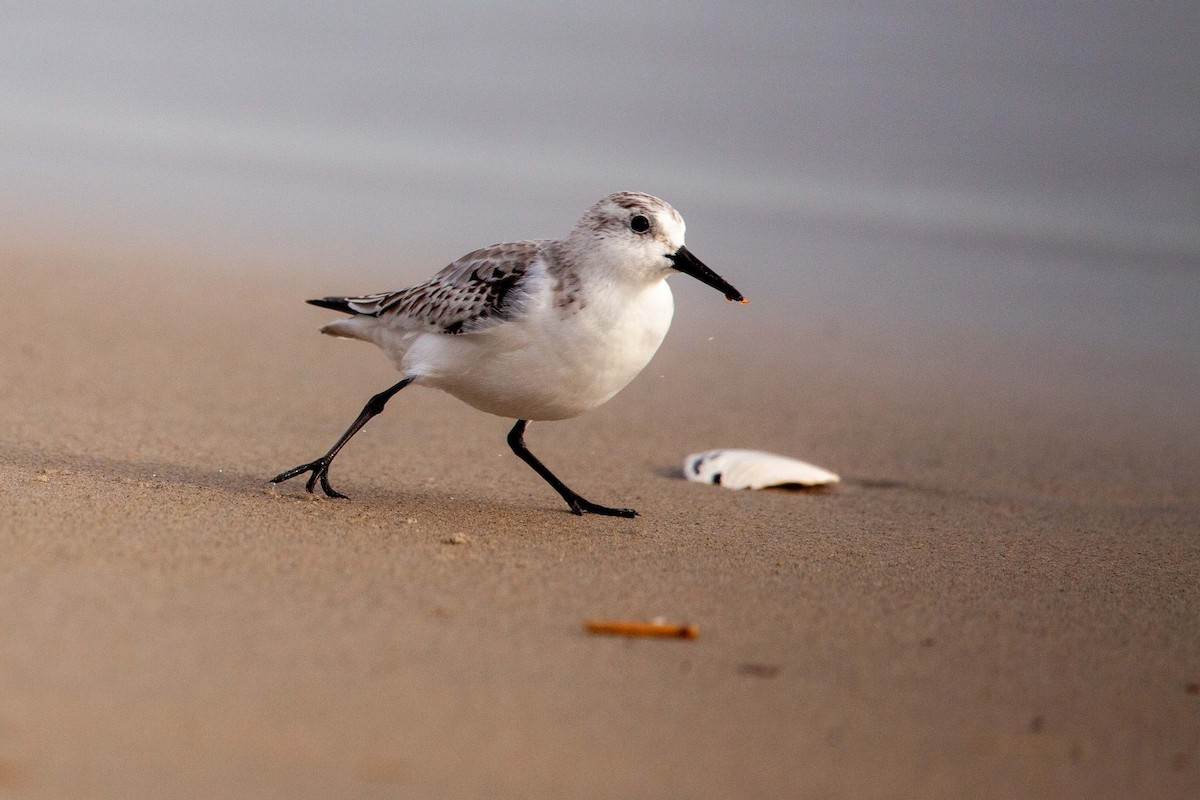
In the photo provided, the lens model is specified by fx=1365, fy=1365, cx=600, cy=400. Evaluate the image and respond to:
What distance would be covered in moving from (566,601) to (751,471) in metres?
1.87

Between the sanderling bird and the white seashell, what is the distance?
105cm

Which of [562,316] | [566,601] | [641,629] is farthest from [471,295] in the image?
[641,629]

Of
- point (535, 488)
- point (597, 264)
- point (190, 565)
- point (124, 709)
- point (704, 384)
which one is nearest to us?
point (124, 709)

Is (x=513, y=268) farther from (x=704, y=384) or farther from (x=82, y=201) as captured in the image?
(x=82, y=201)

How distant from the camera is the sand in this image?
239 centimetres

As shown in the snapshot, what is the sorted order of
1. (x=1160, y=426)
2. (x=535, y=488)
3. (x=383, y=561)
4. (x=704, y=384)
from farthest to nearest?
(x=704, y=384) < (x=1160, y=426) < (x=535, y=488) < (x=383, y=561)

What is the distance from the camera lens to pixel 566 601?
325cm

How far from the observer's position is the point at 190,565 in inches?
127

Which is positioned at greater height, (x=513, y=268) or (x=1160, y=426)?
(x=513, y=268)

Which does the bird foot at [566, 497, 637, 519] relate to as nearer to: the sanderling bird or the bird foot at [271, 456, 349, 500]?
the sanderling bird

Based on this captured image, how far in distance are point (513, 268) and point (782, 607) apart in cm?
136

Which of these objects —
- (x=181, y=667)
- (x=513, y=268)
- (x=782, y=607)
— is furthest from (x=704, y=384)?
(x=181, y=667)

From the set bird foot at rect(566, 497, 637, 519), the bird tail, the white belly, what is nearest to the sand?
bird foot at rect(566, 497, 637, 519)

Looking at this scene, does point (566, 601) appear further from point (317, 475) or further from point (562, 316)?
point (317, 475)
